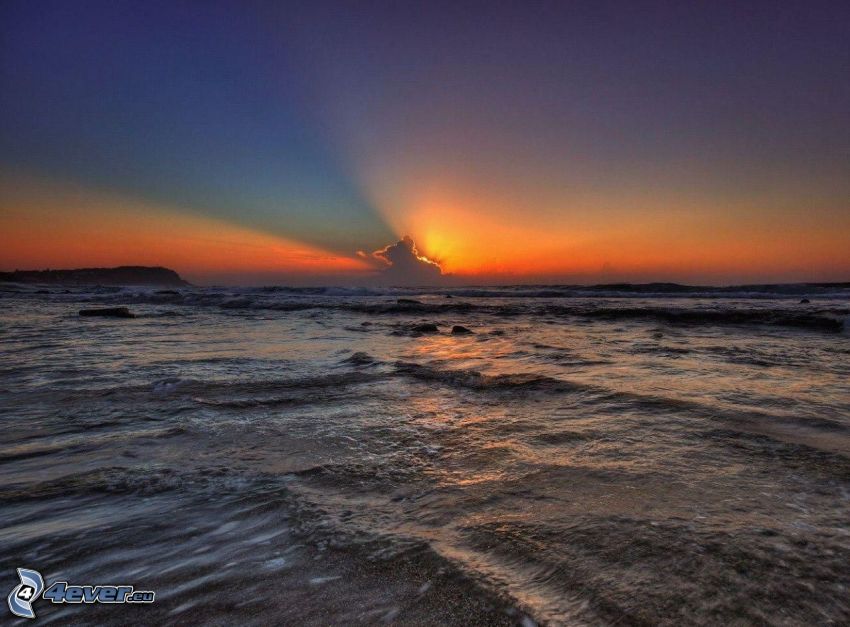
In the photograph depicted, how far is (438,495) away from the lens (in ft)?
7.55

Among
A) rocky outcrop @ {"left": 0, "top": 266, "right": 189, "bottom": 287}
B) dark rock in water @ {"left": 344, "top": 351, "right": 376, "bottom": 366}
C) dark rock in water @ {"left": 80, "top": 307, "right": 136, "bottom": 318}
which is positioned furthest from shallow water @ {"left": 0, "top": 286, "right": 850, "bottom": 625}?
rocky outcrop @ {"left": 0, "top": 266, "right": 189, "bottom": 287}

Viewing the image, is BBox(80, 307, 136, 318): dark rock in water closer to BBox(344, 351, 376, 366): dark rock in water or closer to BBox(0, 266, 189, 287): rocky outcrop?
BBox(344, 351, 376, 366): dark rock in water

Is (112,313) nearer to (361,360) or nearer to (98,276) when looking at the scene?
(361,360)

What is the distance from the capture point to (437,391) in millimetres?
4867

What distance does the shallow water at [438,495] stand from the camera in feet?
4.99

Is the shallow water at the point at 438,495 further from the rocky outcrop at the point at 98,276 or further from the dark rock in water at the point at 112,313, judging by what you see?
the rocky outcrop at the point at 98,276

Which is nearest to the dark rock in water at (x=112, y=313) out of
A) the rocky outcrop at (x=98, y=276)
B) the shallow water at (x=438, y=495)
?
the shallow water at (x=438, y=495)

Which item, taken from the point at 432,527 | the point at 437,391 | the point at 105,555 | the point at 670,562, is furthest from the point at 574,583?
the point at 437,391

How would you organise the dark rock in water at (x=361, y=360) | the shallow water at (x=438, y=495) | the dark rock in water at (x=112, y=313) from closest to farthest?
the shallow water at (x=438, y=495) → the dark rock in water at (x=361, y=360) → the dark rock in water at (x=112, y=313)

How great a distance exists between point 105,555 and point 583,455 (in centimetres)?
265

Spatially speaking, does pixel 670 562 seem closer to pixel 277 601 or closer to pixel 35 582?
pixel 277 601

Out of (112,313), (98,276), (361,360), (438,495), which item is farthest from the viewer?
(98,276)

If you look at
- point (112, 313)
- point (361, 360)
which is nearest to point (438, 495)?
point (361, 360)

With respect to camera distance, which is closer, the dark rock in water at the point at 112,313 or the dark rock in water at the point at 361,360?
the dark rock in water at the point at 361,360
